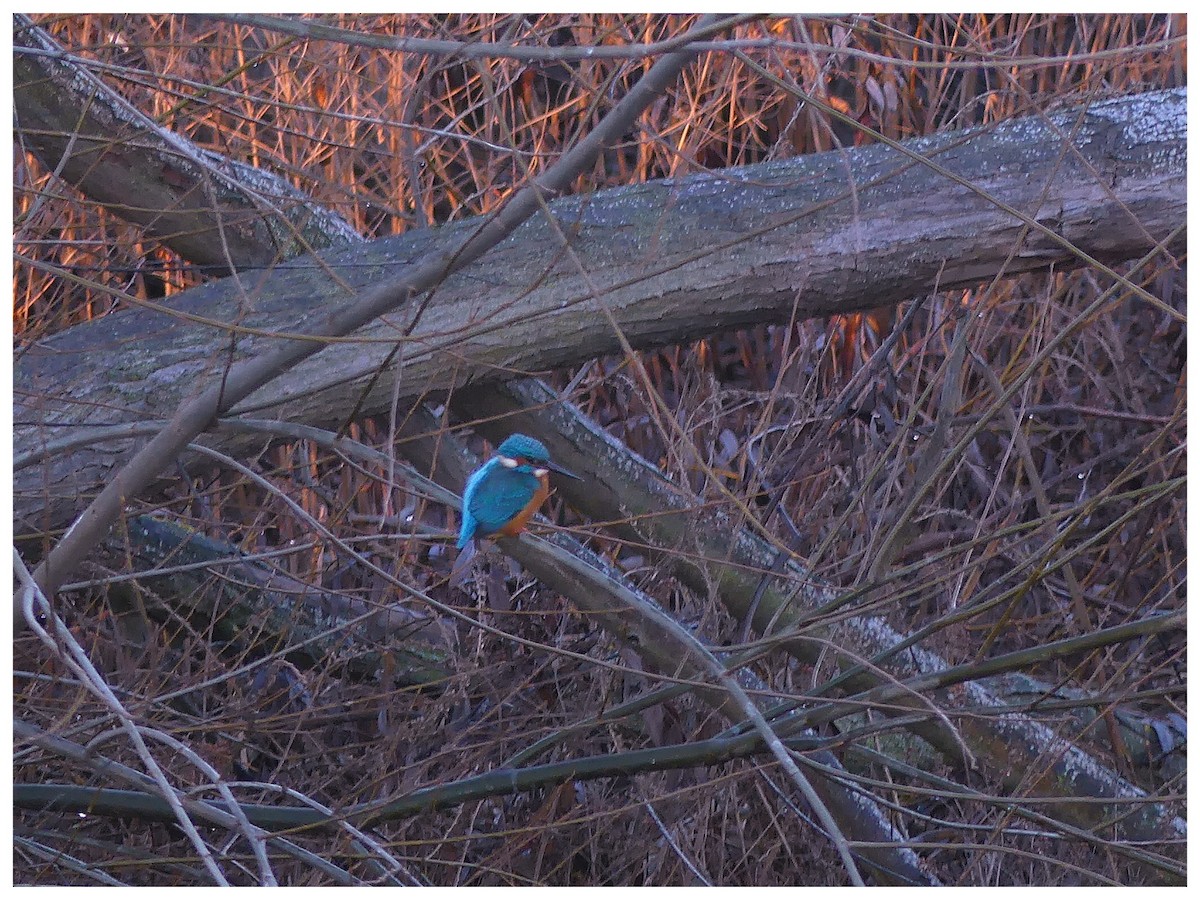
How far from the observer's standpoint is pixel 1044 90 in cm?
281

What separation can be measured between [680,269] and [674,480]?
2.16ft

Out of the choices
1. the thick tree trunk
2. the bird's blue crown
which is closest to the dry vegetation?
the thick tree trunk

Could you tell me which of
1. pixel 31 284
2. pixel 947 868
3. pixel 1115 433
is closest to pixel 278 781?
pixel 31 284

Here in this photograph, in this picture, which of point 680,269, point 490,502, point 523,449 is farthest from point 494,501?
point 680,269

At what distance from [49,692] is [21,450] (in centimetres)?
75

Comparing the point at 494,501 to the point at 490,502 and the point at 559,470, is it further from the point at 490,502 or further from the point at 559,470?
the point at 559,470

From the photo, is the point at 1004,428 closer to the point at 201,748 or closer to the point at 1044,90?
the point at 1044,90

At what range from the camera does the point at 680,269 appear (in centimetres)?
213

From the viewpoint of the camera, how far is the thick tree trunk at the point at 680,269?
2.05 metres

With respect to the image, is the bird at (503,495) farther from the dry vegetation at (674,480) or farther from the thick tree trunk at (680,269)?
the dry vegetation at (674,480)

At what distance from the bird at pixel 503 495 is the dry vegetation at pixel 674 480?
0.30 m

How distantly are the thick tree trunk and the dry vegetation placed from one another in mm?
166

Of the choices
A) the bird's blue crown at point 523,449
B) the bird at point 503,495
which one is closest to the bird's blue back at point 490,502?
the bird at point 503,495

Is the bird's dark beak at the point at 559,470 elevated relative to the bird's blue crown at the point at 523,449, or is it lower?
lower
